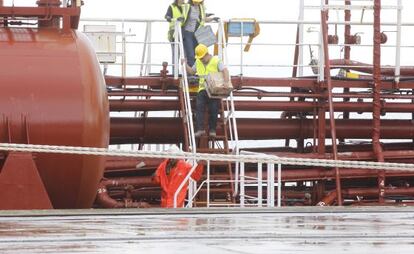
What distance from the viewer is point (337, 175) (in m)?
18.1

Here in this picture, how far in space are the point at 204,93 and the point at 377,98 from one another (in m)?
3.44

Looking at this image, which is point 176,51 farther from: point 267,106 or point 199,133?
point 267,106

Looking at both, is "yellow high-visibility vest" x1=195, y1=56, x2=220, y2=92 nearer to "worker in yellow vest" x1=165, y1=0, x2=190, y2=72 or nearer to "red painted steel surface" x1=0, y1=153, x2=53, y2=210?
"worker in yellow vest" x1=165, y1=0, x2=190, y2=72

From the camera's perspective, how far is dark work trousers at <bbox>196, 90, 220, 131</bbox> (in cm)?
1742

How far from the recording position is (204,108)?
17641 millimetres

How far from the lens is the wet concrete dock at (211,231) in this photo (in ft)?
20.6

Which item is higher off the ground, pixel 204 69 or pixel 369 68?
pixel 204 69

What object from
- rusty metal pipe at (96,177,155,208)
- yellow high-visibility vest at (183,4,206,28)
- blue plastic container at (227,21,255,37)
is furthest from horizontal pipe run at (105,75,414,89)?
rusty metal pipe at (96,177,155,208)

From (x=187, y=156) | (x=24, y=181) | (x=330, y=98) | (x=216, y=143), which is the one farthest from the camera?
(x=330, y=98)

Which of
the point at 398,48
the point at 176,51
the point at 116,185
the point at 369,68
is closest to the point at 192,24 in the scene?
the point at 176,51

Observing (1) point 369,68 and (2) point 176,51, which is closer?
(2) point 176,51

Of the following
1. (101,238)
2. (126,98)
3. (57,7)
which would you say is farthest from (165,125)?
(101,238)

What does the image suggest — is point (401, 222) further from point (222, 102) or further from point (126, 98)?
point (126, 98)

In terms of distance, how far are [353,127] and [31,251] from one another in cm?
1451
